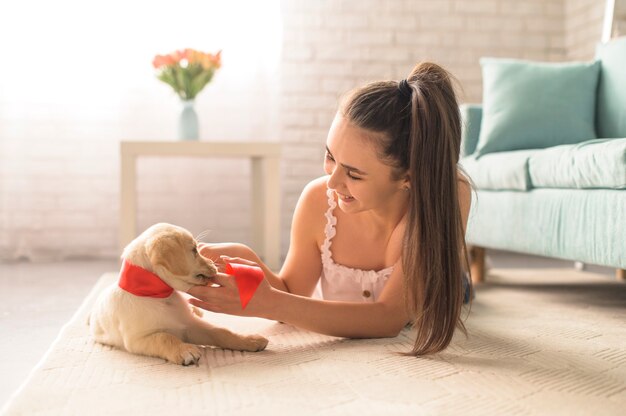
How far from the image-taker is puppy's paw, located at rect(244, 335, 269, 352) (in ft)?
4.46

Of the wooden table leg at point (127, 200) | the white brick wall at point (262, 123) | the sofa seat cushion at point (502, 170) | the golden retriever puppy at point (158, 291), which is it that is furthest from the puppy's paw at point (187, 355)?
the white brick wall at point (262, 123)

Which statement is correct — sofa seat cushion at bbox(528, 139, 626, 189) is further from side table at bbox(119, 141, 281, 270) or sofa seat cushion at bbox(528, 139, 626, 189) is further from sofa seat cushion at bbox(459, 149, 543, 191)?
side table at bbox(119, 141, 281, 270)

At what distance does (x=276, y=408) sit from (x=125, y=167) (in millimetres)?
1883

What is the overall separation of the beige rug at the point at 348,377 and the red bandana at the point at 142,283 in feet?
0.41

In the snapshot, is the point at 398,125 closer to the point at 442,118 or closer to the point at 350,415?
the point at 442,118

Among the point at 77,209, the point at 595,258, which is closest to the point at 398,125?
the point at 595,258

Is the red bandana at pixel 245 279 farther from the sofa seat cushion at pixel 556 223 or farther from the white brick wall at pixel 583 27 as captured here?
the white brick wall at pixel 583 27

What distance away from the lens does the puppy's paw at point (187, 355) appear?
1.25m

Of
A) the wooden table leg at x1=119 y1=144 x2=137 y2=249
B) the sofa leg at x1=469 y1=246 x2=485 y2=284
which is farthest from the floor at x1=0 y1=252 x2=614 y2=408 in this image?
the sofa leg at x1=469 y1=246 x2=485 y2=284

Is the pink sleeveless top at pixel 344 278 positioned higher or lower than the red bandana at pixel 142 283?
lower

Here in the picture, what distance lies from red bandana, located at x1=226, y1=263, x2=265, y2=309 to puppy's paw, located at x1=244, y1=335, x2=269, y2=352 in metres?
0.11

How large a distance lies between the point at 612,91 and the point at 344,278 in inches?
55.7

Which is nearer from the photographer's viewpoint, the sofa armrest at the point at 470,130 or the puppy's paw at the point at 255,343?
the puppy's paw at the point at 255,343

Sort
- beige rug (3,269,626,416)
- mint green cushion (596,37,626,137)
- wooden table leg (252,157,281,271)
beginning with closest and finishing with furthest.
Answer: beige rug (3,269,626,416) → mint green cushion (596,37,626,137) → wooden table leg (252,157,281,271)
